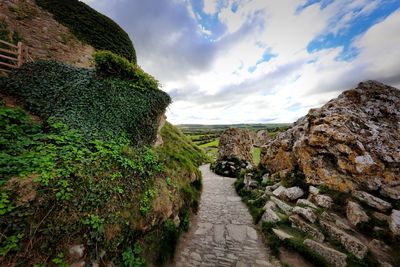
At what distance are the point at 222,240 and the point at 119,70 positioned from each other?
333 inches

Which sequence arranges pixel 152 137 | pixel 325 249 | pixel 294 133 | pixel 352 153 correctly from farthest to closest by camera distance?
pixel 294 133 → pixel 152 137 → pixel 352 153 → pixel 325 249

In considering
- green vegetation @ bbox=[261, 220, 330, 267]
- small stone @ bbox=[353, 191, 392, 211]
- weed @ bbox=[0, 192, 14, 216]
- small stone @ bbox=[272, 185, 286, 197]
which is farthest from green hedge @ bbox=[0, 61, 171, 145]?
small stone @ bbox=[353, 191, 392, 211]

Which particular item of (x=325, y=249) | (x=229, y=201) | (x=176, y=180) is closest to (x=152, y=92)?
(x=176, y=180)

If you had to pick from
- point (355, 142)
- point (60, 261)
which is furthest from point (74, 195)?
point (355, 142)

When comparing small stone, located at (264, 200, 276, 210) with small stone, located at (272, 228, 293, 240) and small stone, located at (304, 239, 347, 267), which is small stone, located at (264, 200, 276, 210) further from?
small stone, located at (304, 239, 347, 267)

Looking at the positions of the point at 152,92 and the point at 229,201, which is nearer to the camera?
the point at 152,92

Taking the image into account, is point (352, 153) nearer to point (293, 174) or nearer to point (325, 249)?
point (293, 174)

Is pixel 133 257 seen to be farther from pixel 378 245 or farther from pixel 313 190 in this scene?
pixel 313 190

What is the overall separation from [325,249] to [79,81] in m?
10.2

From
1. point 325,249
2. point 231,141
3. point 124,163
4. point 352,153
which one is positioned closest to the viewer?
point 325,249

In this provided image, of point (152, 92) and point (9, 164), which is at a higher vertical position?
point (152, 92)

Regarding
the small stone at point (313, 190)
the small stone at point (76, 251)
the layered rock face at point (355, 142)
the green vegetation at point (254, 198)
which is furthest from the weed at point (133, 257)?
the layered rock face at point (355, 142)

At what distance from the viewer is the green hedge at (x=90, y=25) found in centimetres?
1316

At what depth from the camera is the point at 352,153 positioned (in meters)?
6.14
